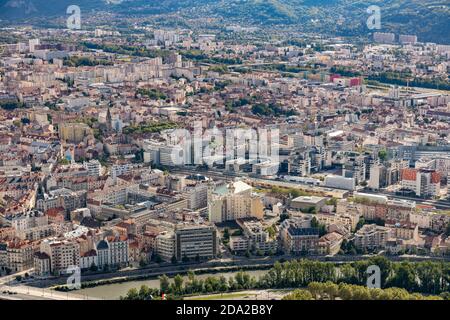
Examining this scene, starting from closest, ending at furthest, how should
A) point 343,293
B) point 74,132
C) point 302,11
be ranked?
point 343,293, point 74,132, point 302,11

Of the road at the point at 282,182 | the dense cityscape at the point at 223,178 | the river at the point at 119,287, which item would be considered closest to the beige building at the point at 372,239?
the dense cityscape at the point at 223,178

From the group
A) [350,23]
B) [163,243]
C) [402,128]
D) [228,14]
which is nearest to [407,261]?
[163,243]

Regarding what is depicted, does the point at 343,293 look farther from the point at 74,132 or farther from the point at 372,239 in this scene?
the point at 74,132

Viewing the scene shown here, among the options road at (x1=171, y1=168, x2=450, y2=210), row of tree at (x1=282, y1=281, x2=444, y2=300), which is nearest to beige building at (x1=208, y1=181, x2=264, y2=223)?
road at (x1=171, y1=168, x2=450, y2=210)

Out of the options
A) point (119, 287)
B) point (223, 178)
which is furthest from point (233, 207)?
point (119, 287)

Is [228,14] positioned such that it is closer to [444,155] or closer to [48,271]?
[444,155]
